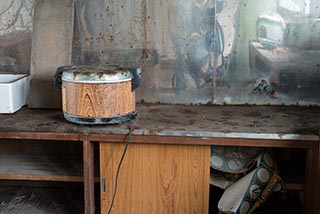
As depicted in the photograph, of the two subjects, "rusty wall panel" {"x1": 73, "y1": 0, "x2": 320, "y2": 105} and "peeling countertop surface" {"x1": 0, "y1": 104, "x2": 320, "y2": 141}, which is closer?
"peeling countertop surface" {"x1": 0, "y1": 104, "x2": 320, "y2": 141}

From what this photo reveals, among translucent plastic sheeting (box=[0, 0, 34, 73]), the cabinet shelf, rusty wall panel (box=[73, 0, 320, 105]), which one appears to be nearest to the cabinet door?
the cabinet shelf

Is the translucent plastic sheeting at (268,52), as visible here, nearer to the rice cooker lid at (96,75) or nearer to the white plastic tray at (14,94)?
the rice cooker lid at (96,75)

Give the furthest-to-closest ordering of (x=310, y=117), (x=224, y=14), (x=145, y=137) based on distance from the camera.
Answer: (x=224, y=14), (x=310, y=117), (x=145, y=137)

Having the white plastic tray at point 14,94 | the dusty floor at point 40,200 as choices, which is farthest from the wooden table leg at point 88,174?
the white plastic tray at point 14,94

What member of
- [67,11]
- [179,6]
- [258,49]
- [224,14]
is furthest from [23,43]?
[258,49]

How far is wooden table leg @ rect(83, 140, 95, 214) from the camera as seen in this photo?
1811 millimetres

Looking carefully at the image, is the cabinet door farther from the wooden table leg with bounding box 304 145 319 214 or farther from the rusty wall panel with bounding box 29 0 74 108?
the rusty wall panel with bounding box 29 0 74 108

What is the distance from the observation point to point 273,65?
2.22m

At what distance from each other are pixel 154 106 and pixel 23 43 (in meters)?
0.79

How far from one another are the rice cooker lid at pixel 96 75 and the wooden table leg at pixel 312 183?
32.3 inches

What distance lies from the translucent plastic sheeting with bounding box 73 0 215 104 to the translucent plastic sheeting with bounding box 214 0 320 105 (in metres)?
0.08

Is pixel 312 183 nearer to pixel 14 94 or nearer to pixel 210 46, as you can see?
pixel 210 46

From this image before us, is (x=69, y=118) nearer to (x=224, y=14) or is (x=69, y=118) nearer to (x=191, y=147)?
(x=191, y=147)

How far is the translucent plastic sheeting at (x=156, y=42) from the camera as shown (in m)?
2.21
